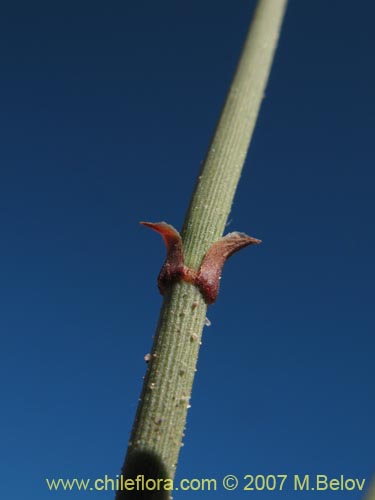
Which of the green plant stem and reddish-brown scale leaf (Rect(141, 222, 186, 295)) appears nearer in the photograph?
the green plant stem

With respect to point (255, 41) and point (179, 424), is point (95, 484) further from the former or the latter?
point (255, 41)

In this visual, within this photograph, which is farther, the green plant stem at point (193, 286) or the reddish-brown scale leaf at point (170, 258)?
the reddish-brown scale leaf at point (170, 258)

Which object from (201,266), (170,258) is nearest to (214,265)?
(201,266)

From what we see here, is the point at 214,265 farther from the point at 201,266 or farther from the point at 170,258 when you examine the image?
the point at 170,258

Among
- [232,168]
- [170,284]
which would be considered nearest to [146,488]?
[170,284]
